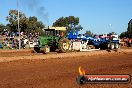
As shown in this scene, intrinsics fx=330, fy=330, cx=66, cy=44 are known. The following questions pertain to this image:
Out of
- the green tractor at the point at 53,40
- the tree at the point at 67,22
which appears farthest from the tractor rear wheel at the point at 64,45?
the tree at the point at 67,22

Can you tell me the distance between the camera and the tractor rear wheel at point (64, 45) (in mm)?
26800

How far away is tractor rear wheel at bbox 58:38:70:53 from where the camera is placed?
2680 cm

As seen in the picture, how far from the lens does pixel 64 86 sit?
998 cm

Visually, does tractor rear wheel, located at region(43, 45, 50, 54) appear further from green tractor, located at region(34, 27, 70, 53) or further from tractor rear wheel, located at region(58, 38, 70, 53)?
tractor rear wheel, located at region(58, 38, 70, 53)

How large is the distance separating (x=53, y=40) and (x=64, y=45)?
105 centimetres

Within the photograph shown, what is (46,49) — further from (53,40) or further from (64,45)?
(64,45)

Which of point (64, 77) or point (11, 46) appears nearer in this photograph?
point (64, 77)

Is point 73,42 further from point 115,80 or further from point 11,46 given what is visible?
point 115,80

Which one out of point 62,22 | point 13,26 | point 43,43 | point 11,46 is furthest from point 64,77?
point 62,22

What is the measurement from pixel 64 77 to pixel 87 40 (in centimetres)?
2151

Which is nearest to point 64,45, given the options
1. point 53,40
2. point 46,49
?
point 53,40

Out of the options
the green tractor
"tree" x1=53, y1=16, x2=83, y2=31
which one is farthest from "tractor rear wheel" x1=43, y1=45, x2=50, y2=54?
"tree" x1=53, y1=16, x2=83, y2=31

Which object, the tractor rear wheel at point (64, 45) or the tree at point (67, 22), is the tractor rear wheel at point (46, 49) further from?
the tree at point (67, 22)

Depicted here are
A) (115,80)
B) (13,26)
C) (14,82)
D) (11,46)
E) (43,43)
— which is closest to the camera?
(115,80)
